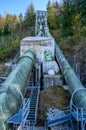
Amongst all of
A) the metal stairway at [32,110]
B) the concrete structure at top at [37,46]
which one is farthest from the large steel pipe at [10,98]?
the concrete structure at top at [37,46]

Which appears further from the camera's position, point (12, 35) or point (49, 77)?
point (12, 35)

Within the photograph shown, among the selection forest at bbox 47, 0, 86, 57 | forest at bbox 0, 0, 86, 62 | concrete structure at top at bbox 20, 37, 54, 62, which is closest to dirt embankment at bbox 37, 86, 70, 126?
concrete structure at top at bbox 20, 37, 54, 62

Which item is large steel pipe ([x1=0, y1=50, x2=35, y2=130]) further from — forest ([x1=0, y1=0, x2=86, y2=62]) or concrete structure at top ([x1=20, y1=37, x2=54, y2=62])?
forest ([x1=0, y1=0, x2=86, y2=62])

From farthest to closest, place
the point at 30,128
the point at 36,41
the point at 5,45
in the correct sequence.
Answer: the point at 5,45 → the point at 36,41 → the point at 30,128

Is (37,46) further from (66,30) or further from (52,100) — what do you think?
(66,30)

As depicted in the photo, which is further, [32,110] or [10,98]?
[32,110]

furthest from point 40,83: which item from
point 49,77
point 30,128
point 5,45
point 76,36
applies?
point 5,45

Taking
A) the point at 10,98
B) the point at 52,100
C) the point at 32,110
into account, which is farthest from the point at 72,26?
the point at 10,98

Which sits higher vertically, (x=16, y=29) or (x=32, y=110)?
(x=16, y=29)

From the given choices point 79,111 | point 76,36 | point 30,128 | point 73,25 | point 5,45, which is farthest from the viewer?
point 5,45

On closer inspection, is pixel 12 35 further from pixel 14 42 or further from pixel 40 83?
pixel 40 83

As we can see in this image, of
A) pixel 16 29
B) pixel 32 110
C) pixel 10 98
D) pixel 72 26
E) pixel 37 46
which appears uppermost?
pixel 10 98
